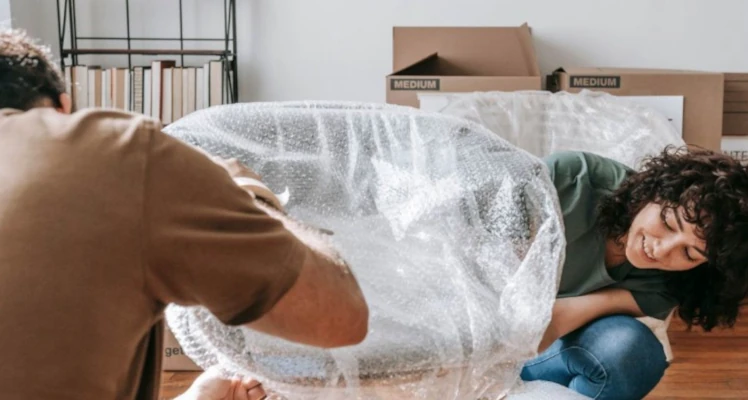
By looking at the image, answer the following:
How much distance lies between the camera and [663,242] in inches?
49.9

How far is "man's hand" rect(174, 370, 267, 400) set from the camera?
3.66ft

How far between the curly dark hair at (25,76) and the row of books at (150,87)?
6.08 feet

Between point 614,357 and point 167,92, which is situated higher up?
point 167,92

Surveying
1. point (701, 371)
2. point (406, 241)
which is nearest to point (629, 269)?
point (406, 241)

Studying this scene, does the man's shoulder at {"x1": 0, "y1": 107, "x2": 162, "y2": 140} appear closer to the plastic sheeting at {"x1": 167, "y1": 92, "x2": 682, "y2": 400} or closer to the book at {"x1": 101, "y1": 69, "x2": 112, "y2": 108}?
the plastic sheeting at {"x1": 167, "y1": 92, "x2": 682, "y2": 400}

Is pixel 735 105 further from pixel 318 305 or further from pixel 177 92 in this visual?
pixel 318 305

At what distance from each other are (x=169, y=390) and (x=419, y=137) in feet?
3.24

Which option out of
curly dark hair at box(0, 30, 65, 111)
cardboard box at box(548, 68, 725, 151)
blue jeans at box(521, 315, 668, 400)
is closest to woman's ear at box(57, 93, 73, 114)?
curly dark hair at box(0, 30, 65, 111)

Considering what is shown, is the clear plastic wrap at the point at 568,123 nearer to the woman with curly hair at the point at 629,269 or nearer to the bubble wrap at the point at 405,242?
the woman with curly hair at the point at 629,269

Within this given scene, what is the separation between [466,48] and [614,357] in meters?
1.37

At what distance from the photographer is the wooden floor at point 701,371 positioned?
6.21ft

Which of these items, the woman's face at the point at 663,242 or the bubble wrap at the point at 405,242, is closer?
the bubble wrap at the point at 405,242

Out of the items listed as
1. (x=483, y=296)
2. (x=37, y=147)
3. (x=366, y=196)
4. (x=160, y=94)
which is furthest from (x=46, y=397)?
(x=160, y=94)

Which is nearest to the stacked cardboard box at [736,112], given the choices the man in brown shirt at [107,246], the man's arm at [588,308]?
the man's arm at [588,308]
